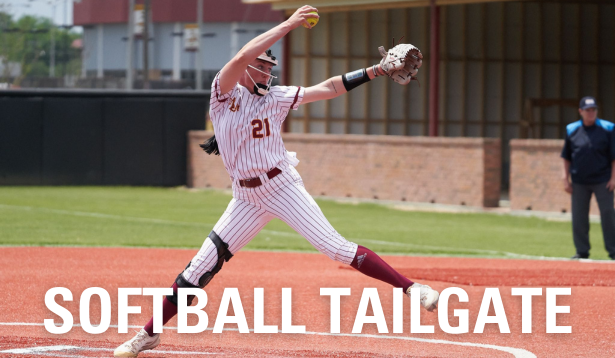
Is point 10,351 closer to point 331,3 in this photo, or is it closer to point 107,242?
point 107,242

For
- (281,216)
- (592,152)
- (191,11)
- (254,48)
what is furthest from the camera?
(191,11)

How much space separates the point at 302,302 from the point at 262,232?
7.16 metres

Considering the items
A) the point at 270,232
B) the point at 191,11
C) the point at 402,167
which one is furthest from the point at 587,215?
the point at 191,11

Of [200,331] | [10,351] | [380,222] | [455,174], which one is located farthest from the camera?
[455,174]

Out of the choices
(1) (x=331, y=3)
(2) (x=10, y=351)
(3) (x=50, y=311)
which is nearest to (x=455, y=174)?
(1) (x=331, y=3)

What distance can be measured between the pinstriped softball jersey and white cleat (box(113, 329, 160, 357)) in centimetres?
42

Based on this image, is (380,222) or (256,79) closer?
(256,79)

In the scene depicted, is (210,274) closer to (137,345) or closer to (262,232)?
(137,345)

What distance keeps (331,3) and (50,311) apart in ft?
56.0

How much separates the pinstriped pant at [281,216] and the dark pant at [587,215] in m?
6.47

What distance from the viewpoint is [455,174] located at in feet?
62.6

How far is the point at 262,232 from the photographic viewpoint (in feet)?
49.8

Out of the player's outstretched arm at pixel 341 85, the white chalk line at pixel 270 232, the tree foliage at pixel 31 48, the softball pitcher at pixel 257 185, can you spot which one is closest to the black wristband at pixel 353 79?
the player's outstretched arm at pixel 341 85

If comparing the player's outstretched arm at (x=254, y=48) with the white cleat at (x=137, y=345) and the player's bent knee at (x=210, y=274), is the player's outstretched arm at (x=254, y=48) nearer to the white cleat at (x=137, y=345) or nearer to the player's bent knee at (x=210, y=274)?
the player's bent knee at (x=210, y=274)
